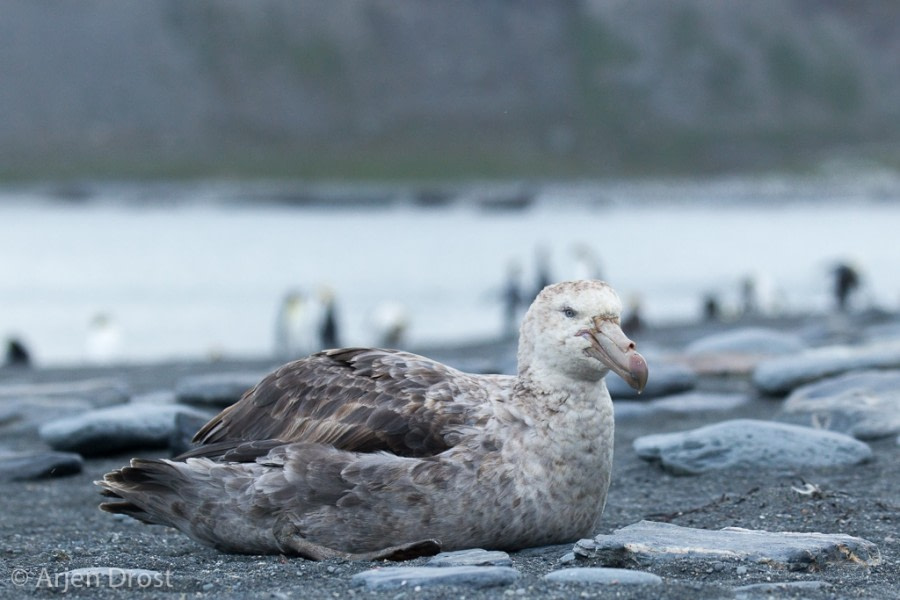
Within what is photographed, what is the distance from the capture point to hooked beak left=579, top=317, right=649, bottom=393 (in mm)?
4219

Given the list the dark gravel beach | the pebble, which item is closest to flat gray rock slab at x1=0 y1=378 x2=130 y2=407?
the dark gravel beach

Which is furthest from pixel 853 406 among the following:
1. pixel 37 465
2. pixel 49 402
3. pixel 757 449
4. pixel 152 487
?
pixel 49 402

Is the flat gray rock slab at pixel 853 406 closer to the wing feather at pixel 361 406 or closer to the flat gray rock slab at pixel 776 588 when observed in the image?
the wing feather at pixel 361 406

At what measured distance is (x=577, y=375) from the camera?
4.49m

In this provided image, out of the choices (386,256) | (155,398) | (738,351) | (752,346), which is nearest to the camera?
(155,398)

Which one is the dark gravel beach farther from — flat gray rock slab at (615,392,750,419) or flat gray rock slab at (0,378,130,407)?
flat gray rock slab at (0,378,130,407)

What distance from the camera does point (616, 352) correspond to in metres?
4.27

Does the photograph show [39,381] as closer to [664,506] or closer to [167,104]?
[664,506]

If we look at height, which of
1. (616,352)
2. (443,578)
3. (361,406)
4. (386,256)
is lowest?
(386,256)

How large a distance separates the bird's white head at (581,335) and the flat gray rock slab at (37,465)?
9.43 ft

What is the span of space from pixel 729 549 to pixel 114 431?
11.7 ft

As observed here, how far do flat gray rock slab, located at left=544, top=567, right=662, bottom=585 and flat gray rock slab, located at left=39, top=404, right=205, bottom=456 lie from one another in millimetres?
3214

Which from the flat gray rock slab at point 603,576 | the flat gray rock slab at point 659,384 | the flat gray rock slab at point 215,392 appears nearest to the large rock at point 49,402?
the flat gray rock slab at point 215,392

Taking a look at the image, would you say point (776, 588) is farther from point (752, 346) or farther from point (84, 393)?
point (752, 346)
